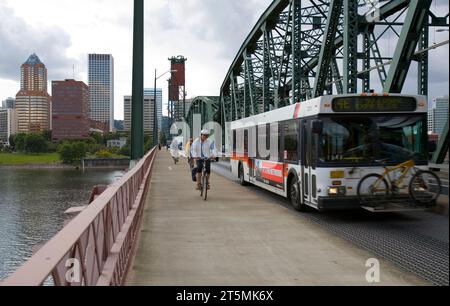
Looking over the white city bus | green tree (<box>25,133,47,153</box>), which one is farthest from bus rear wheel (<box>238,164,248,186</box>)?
green tree (<box>25,133,47,153</box>)

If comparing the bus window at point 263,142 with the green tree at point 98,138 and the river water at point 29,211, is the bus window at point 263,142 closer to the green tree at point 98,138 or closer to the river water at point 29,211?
the river water at point 29,211

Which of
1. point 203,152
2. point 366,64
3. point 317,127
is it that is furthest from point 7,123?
point 317,127

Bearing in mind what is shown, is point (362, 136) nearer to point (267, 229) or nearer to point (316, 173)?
point (316, 173)

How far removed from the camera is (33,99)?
3984 inches

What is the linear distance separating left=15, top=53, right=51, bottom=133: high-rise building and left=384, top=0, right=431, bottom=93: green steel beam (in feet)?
237

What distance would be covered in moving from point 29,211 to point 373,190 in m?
44.8

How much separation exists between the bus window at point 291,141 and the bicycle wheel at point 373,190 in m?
2.06

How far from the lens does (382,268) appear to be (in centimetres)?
602

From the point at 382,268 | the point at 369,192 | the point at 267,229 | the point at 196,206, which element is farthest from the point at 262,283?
the point at 196,206

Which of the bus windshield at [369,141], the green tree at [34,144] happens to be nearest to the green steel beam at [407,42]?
the bus windshield at [369,141]

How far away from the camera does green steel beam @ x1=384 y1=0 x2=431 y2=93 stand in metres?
13.6

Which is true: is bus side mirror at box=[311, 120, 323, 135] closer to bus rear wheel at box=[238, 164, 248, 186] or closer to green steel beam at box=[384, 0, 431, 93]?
green steel beam at box=[384, 0, 431, 93]
